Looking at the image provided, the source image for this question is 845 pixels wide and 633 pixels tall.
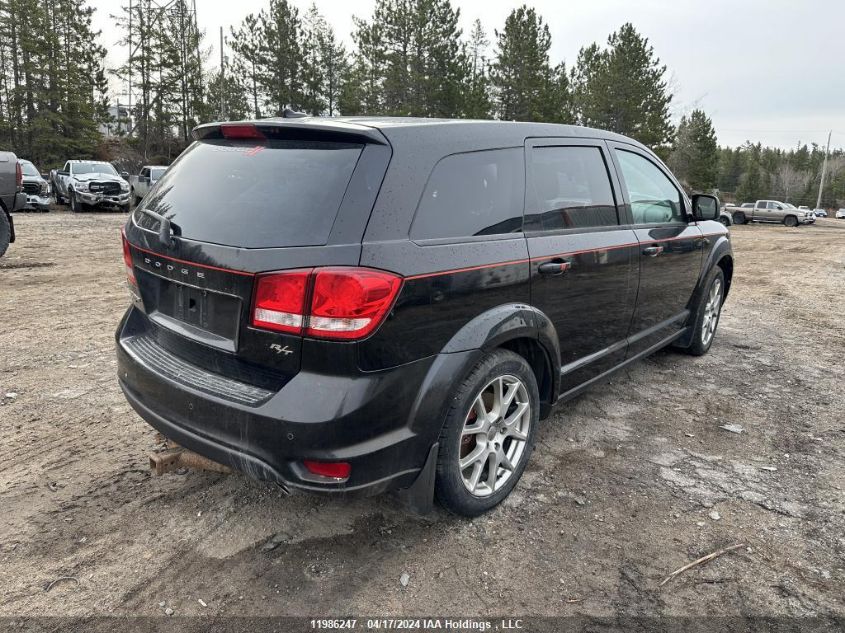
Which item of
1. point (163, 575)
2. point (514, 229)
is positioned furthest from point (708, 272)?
point (163, 575)

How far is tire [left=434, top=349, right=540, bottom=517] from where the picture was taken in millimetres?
2566

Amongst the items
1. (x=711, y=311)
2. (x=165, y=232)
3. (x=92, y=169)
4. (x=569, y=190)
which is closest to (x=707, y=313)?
(x=711, y=311)

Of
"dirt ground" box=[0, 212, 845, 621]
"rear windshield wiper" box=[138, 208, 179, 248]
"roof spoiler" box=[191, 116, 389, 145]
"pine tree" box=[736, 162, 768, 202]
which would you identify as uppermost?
"pine tree" box=[736, 162, 768, 202]

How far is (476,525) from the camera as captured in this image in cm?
279

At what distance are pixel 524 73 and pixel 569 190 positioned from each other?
38.2 metres

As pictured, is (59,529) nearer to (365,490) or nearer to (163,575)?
(163,575)

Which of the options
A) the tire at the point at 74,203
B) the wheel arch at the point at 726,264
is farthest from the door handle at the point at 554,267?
the tire at the point at 74,203

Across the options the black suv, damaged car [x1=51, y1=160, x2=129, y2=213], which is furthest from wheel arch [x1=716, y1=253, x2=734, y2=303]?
damaged car [x1=51, y1=160, x2=129, y2=213]

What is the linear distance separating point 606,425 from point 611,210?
1.39m

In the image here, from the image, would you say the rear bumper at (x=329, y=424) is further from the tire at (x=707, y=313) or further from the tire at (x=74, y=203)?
the tire at (x=74, y=203)

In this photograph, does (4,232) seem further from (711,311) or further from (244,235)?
(711,311)

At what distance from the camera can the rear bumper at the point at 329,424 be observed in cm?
216

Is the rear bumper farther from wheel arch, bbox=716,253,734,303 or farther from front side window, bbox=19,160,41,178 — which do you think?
front side window, bbox=19,160,41,178

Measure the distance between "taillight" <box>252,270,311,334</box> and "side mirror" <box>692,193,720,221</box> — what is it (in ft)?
12.3
